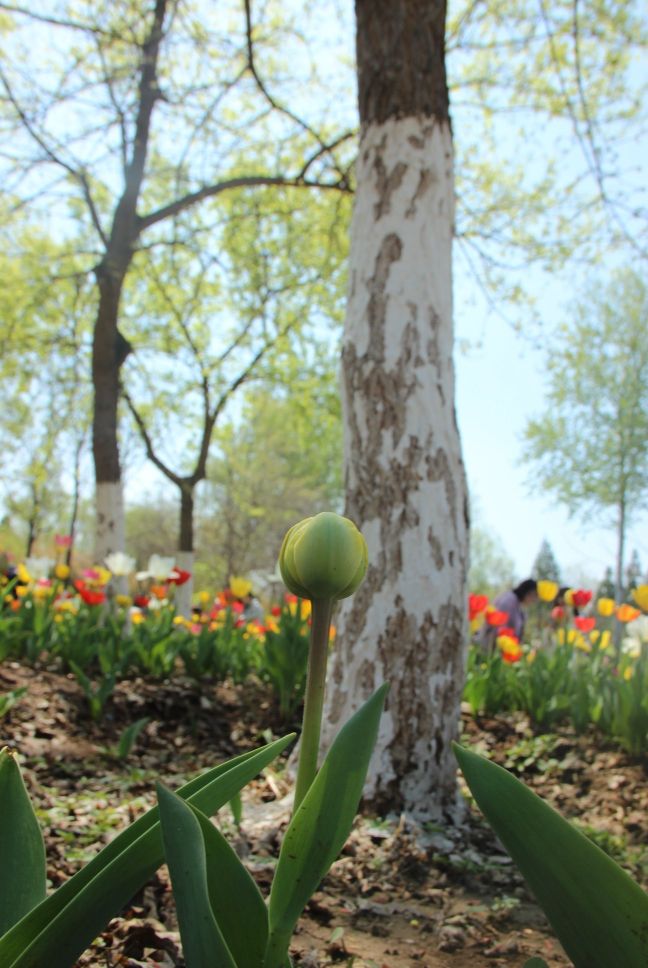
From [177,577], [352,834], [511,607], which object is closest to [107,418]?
→ [177,577]

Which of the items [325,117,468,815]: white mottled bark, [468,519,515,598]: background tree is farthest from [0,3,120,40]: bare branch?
[468,519,515,598]: background tree

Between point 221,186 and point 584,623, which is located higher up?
point 221,186

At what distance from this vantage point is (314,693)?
68cm

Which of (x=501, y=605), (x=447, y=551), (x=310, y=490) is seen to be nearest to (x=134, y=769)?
(x=447, y=551)

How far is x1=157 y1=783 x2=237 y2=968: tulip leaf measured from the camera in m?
0.53

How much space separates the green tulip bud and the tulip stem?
19 millimetres

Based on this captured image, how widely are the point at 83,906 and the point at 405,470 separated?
224 centimetres

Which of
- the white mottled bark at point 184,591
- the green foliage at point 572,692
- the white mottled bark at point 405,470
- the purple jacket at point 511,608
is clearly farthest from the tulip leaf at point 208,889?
the white mottled bark at point 184,591

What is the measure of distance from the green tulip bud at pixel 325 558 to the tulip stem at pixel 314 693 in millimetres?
19

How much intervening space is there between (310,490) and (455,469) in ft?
73.0

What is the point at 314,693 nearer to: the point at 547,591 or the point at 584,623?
the point at 547,591

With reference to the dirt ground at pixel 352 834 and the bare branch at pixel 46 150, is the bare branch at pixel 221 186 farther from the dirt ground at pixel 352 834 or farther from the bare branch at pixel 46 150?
the dirt ground at pixel 352 834

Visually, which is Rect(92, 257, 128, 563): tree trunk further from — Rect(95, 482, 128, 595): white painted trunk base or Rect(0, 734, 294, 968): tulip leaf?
Rect(0, 734, 294, 968): tulip leaf

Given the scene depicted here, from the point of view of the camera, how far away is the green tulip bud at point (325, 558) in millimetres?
651
